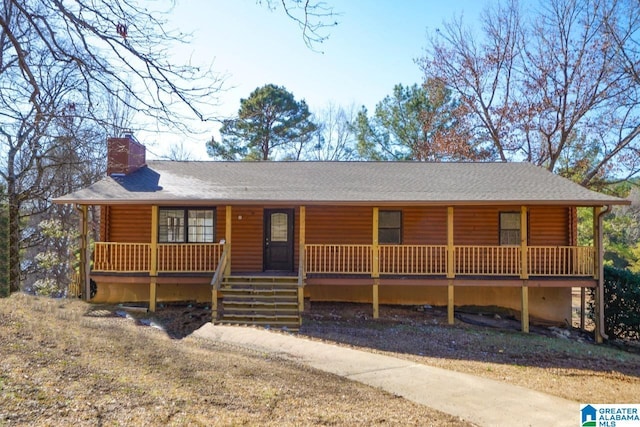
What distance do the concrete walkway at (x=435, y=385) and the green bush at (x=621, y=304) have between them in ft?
25.6

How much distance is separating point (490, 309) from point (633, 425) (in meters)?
8.16

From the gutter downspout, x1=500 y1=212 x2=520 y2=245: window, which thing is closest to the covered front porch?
the gutter downspout

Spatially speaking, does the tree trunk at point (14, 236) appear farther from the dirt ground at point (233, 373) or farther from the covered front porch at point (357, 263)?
the dirt ground at point (233, 373)

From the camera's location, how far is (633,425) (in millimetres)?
5547

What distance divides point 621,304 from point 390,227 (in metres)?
6.66

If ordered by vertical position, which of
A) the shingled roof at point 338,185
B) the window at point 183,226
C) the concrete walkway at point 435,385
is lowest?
the concrete walkway at point 435,385

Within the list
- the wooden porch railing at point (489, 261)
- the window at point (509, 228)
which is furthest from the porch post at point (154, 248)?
the window at point (509, 228)

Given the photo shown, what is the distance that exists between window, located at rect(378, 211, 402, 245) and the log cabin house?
3 cm

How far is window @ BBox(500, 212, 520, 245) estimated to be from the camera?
1345 cm

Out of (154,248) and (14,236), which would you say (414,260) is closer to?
(154,248)

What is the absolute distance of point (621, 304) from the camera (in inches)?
486

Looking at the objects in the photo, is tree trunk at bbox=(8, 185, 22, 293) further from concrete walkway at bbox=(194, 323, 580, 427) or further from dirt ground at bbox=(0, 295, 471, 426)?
concrete walkway at bbox=(194, 323, 580, 427)

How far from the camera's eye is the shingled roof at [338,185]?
11.6 m

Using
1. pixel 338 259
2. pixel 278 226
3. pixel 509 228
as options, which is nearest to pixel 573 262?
pixel 509 228
